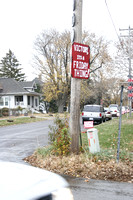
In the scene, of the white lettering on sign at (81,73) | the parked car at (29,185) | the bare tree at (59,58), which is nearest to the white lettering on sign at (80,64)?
the white lettering on sign at (81,73)

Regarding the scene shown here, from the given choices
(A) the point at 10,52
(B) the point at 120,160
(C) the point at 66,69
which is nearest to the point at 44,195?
(B) the point at 120,160

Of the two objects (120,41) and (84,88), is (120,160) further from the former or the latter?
(84,88)

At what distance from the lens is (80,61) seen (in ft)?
25.7

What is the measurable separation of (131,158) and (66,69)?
35.1 m

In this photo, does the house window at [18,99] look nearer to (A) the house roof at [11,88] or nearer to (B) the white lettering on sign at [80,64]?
(A) the house roof at [11,88]

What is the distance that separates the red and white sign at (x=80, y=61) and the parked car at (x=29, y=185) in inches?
191

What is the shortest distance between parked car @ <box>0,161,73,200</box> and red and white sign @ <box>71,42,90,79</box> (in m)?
4.86

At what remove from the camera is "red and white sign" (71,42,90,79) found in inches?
302

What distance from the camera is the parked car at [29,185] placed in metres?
2.45

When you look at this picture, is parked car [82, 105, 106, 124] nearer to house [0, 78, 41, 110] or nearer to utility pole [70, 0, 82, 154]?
utility pole [70, 0, 82, 154]

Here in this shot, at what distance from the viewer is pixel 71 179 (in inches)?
241

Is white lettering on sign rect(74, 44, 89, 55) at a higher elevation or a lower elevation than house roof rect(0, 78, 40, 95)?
lower

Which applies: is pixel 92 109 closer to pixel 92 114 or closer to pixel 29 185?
pixel 92 114

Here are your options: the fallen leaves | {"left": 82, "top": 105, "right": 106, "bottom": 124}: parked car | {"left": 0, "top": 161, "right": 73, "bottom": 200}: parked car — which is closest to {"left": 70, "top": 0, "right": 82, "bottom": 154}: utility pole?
the fallen leaves
